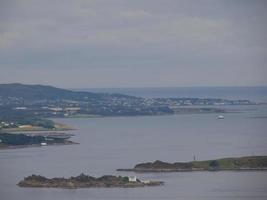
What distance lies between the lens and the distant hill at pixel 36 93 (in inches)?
2377

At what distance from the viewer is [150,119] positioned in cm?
→ 4591

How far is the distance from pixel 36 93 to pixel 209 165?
39767 mm

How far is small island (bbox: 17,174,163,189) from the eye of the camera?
2006 centimetres

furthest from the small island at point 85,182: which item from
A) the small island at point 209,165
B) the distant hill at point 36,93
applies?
the distant hill at point 36,93

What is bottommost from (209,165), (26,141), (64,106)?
(209,165)

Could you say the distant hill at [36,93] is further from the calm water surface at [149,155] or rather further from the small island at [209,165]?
the small island at [209,165]

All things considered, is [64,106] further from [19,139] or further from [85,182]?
[85,182]

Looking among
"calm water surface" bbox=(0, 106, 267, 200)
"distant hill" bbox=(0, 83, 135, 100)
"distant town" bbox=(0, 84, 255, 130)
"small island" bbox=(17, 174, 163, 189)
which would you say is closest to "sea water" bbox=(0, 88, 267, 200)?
"calm water surface" bbox=(0, 106, 267, 200)

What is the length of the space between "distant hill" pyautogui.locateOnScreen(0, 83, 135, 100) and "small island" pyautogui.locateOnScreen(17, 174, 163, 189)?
128ft

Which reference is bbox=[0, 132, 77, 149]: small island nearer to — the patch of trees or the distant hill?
the patch of trees

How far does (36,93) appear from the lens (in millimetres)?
61906

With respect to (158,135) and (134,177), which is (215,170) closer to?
(134,177)

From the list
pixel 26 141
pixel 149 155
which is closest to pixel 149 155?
pixel 149 155

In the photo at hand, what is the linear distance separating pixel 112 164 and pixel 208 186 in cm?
432
